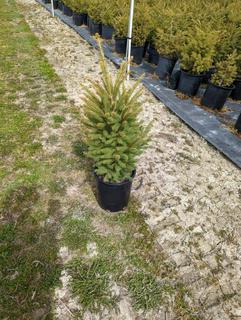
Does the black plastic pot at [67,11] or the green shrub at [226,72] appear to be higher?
the green shrub at [226,72]

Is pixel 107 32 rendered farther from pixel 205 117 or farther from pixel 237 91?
pixel 205 117

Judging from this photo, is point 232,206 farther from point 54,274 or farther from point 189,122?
point 54,274

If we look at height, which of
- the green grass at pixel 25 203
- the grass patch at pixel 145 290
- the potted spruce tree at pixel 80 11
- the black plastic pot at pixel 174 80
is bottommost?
the green grass at pixel 25 203

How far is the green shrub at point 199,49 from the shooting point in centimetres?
644

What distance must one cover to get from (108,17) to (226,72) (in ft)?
21.3

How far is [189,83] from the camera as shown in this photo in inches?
283

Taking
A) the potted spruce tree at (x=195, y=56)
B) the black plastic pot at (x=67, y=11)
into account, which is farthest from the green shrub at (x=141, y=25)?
the black plastic pot at (x=67, y=11)

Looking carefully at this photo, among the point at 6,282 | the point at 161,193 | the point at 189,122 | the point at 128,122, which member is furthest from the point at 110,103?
the point at 189,122

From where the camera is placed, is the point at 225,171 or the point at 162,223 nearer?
the point at 162,223

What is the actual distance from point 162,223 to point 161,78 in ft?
18.7

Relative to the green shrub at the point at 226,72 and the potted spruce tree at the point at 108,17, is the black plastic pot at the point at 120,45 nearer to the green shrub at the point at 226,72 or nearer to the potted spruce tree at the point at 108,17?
the potted spruce tree at the point at 108,17

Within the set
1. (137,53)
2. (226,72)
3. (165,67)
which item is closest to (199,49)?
(226,72)

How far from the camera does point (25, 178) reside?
15.1 ft

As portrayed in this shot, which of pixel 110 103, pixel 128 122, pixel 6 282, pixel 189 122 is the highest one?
pixel 110 103
